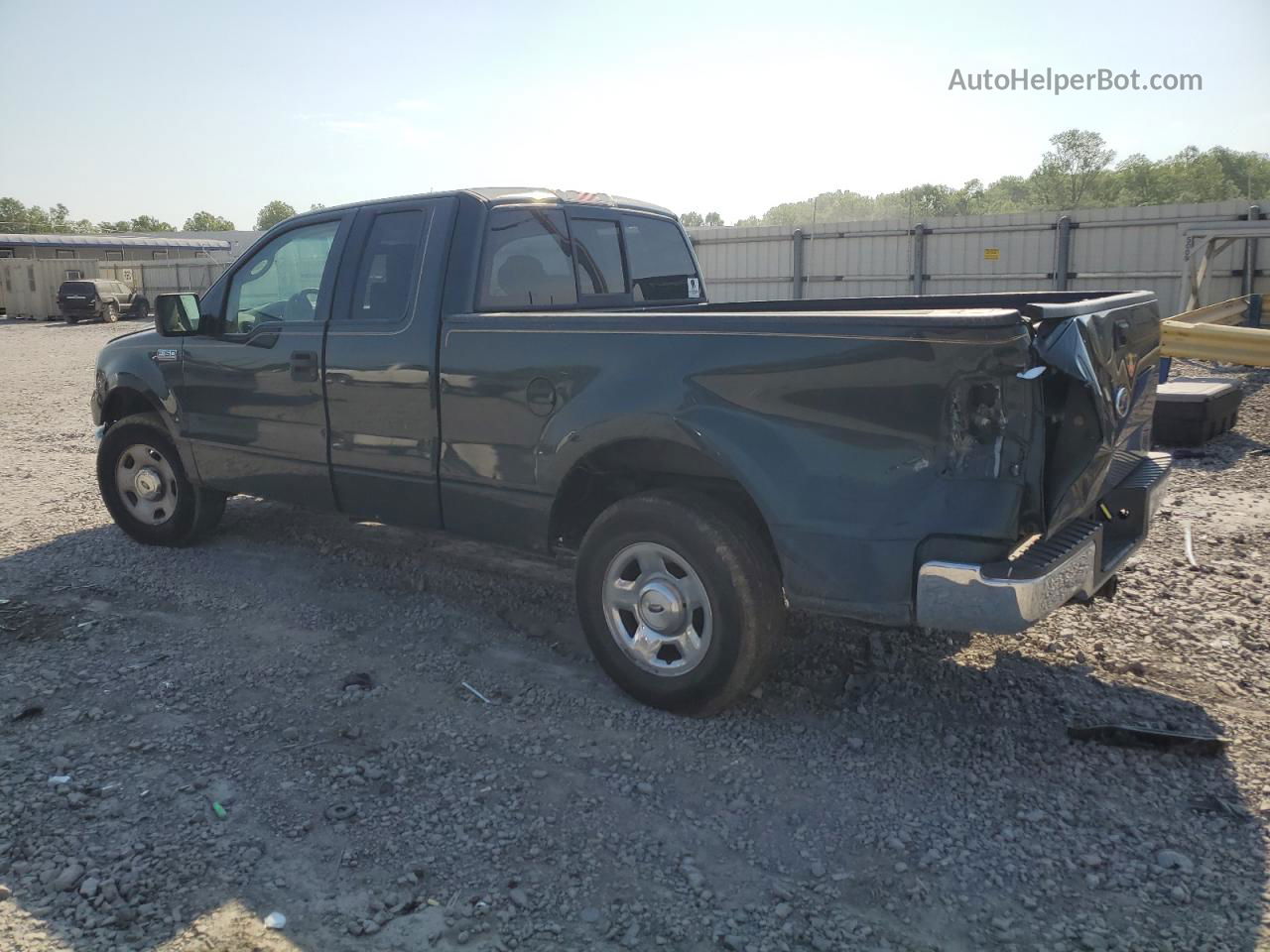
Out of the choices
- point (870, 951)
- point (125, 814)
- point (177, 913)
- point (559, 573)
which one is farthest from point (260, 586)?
point (870, 951)

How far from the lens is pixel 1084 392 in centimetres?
326

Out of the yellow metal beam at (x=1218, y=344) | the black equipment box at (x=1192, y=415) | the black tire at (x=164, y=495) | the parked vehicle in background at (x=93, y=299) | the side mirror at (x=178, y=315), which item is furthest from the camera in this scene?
the parked vehicle in background at (x=93, y=299)

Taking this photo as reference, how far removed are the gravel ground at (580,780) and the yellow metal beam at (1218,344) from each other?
17.3 ft

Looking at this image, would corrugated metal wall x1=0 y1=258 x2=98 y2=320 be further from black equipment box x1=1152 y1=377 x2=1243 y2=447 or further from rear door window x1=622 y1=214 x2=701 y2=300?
black equipment box x1=1152 y1=377 x2=1243 y2=447

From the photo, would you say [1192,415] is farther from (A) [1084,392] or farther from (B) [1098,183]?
(B) [1098,183]

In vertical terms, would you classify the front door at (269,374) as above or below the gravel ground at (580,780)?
above

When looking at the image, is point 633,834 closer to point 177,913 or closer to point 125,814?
point 177,913

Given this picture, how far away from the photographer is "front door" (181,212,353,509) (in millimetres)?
5340

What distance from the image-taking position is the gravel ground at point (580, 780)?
2.82 metres

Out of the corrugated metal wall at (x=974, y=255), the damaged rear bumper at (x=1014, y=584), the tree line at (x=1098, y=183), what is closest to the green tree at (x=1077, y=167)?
the tree line at (x=1098, y=183)

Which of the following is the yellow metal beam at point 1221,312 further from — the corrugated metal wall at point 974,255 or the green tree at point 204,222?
the green tree at point 204,222

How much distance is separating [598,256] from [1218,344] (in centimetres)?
762

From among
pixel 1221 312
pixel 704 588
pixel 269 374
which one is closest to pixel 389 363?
pixel 269 374

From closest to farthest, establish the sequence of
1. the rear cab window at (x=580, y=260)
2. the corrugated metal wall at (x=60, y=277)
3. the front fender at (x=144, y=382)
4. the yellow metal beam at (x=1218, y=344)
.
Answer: the rear cab window at (x=580, y=260)
the front fender at (x=144, y=382)
the yellow metal beam at (x=1218, y=344)
the corrugated metal wall at (x=60, y=277)
